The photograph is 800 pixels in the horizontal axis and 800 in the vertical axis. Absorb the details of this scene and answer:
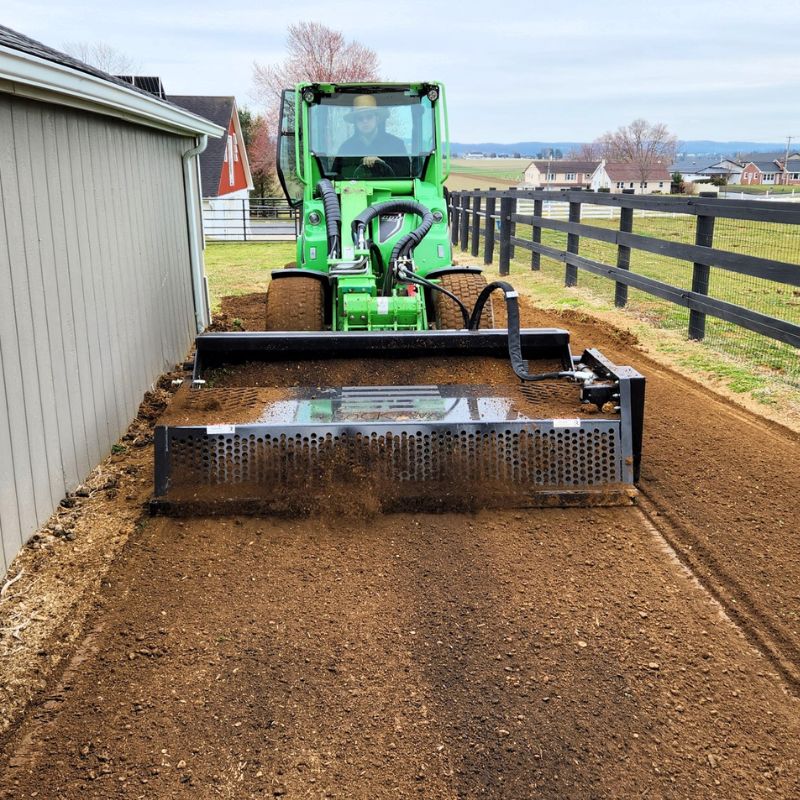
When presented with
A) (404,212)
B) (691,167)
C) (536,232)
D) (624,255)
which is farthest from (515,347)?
(691,167)

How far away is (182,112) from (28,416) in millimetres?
4422

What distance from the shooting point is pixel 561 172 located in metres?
110

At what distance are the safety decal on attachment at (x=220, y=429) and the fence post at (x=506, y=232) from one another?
12.3 metres

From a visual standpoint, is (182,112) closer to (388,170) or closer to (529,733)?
(388,170)

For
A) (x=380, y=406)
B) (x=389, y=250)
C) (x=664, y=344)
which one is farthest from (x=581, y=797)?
(x=664, y=344)

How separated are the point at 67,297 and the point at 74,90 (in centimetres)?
113

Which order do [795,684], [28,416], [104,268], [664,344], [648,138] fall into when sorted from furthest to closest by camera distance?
[648,138] → [664,344] → [104,268] → [28,416] → [795,684]

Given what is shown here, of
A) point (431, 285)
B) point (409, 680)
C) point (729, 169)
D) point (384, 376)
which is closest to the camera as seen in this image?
point (409, 680)

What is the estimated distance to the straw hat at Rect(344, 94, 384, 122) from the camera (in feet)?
24.6

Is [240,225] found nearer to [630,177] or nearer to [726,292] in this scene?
[726,292]

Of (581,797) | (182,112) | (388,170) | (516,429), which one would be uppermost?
(182,112)

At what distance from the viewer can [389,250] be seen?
7.05 m

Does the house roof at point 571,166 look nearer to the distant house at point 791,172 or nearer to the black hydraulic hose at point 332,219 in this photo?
the distant house at point 791,172

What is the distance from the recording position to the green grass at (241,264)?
1455cm
